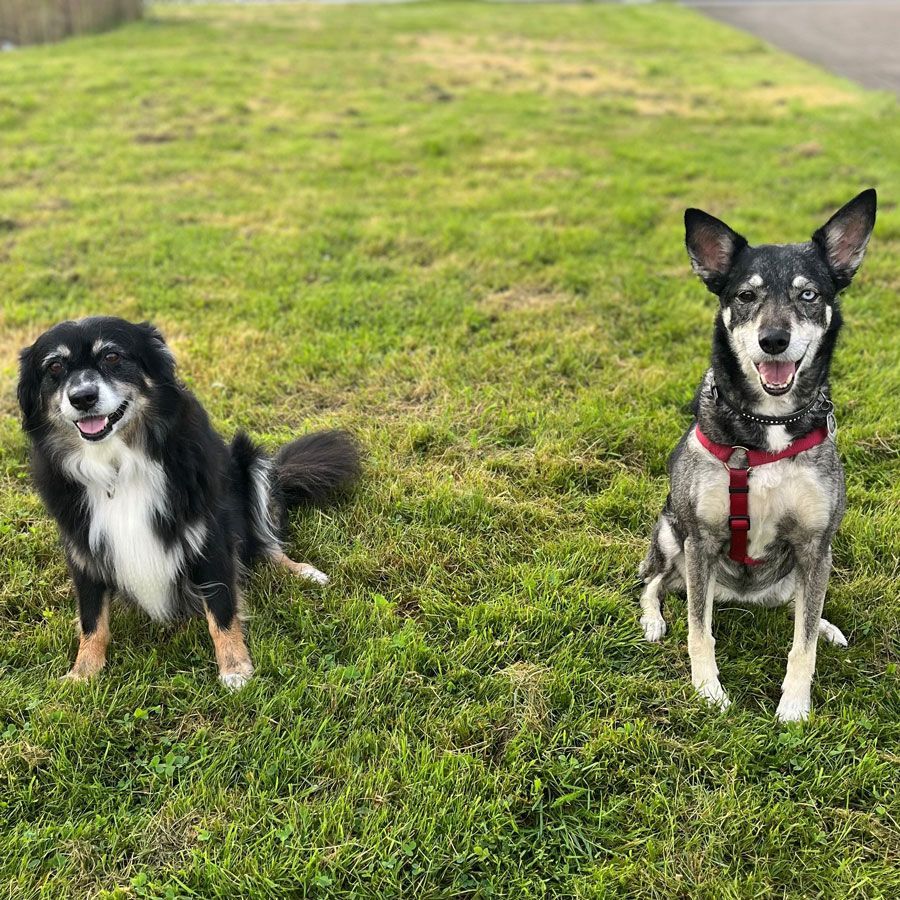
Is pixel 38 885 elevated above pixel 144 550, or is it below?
below

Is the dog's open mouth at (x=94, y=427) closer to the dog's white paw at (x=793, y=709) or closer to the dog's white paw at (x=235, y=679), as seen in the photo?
the dog's white paw at (x=235, y=679)

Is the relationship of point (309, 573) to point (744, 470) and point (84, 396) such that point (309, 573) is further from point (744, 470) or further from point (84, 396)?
point (744, 470)

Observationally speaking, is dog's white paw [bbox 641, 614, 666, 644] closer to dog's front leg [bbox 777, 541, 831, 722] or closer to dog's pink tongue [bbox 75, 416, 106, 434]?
dog's front leg [bbox 777, 541, 831, 722]

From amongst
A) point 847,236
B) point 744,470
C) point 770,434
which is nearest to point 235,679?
point 744,470

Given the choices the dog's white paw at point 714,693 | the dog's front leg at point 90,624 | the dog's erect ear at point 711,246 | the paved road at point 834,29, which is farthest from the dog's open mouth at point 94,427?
the paved road at point 834,29

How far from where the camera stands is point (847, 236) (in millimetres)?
2693

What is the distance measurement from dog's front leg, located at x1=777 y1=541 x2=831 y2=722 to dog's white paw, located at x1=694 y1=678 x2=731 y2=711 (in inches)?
7.7

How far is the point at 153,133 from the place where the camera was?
1050 centimetres

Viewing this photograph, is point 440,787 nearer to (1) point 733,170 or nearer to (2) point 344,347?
(2) point 344,347

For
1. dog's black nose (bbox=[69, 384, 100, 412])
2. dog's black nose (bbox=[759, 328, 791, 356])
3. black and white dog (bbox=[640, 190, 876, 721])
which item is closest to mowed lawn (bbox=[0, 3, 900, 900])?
black and white dog (bbox=[640, 190, 876, 721])

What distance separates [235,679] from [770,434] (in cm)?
227

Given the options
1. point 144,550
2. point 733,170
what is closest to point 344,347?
point 144,550

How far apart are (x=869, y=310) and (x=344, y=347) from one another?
4.06m

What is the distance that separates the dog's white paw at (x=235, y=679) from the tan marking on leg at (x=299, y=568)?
1.90 feet
